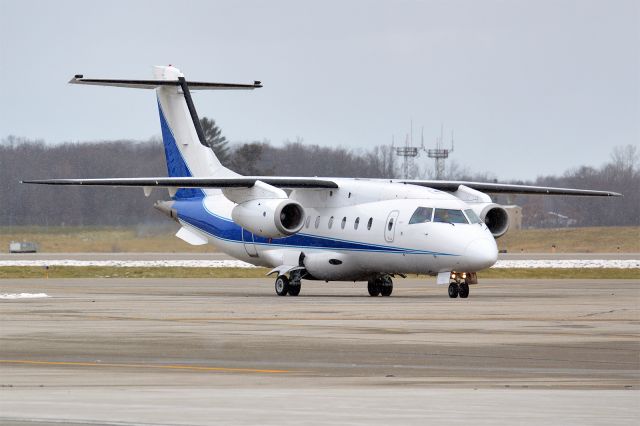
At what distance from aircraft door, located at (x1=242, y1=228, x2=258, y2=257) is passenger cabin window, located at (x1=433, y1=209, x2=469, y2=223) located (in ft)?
23.4

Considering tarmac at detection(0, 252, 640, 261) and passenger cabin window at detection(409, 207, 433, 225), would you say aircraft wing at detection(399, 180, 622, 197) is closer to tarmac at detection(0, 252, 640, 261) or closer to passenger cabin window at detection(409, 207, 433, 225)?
passenger cabin window at detection(409, 207, 433, 225)

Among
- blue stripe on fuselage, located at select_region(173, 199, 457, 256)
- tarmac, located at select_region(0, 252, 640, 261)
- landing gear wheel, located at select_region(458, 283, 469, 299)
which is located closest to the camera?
landing gear wheel, located at select_region(458, 283, 469, 299)

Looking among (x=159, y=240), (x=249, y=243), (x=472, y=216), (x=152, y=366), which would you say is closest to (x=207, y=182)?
(x=249, y=243)

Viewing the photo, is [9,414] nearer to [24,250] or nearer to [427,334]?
[427,334]

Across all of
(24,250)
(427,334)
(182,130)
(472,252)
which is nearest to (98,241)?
(24,250)

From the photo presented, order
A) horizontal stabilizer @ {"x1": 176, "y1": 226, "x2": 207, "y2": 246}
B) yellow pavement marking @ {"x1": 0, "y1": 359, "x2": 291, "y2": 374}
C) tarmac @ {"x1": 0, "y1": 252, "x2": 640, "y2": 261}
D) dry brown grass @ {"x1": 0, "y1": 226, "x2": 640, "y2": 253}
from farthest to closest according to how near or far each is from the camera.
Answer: dry brown grass @ {"x1": 0, "y1": 226, "x2": 640, "y2": 253}, tarmac @ {"x1": 0, "y1": 252, "x2": 640, "y2": 261}, horizontal stabilizer @ {"x1": 176, "y1": 226, "x2": 207, "y2": 246}, yellow pavement marking @ {"x1": 0, "y1": 359, "x2": 291, "y2": 374}

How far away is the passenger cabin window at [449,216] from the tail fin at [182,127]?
31.6 ft

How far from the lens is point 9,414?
36.7 ft

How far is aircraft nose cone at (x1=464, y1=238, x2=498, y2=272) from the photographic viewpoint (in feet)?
106

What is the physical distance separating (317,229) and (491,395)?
24.9 metres

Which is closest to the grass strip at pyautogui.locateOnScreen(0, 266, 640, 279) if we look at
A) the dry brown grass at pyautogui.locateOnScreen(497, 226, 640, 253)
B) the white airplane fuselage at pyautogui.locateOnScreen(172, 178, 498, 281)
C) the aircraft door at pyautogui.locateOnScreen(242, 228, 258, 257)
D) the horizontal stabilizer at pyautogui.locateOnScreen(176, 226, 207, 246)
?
the horizontal stabilizer at pyautogui.locateOnScreen(176, 226, 207, 246)

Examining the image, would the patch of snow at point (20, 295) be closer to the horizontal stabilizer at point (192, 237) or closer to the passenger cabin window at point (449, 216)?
the horizontal stabilizer at point (192, 237)

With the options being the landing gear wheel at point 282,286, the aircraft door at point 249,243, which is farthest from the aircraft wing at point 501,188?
the landing gear wheel at point 282,286

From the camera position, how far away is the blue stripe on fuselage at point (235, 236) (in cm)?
3559
